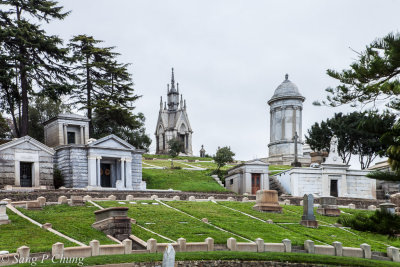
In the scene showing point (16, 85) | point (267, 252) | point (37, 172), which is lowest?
point (267, 252)

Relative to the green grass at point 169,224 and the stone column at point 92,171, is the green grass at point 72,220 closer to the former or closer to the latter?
the green grass at point 169,224

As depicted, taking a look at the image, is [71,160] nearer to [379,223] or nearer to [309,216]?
[309,216]

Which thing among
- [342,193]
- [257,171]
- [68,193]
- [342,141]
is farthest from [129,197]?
[342,141]

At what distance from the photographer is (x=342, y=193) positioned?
43562 mm

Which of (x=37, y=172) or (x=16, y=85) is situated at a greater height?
(x=16, y=85)

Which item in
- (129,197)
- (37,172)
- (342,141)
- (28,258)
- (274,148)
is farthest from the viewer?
(274,148)

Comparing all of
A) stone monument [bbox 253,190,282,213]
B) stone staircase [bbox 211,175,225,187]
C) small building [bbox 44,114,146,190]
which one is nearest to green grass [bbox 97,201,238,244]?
stone monument [bbox 253,190,282,213]

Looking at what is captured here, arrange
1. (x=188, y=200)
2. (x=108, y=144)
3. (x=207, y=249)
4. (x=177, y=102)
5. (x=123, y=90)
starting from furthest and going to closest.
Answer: (x=177, y=102), (x=123, y=90), (x=108, y=144), (x=188, y=200), (x=207, y=249)

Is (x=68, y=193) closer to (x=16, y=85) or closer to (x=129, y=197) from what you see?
(x=129, y=197)

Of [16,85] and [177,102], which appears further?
[177,102]

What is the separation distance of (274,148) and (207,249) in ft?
144

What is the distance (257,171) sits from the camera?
43594 millimetres

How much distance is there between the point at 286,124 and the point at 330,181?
18.8 meters

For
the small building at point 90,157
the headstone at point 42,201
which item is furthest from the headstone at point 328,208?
the headstone at point 42,201
